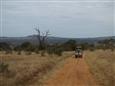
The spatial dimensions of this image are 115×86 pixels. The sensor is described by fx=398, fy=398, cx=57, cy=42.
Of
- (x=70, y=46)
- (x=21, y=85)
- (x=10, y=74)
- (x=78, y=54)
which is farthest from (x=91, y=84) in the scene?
(x=70, y=46)

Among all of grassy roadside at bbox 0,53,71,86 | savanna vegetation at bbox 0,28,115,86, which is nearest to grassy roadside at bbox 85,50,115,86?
savanna vegetation at bbox 0,28,115,86

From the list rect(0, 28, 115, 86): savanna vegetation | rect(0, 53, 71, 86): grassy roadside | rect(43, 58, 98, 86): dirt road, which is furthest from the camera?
rect(0, 28, 115, 86): savanna vegetation

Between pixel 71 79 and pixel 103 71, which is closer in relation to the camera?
pixel 71 79

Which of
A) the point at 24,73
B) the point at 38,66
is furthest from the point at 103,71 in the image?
the point at 24,73

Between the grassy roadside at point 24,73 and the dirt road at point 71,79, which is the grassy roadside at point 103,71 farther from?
the grassy roadside at point 24,73

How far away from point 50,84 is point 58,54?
48.8m

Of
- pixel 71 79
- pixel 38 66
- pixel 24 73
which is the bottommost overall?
pixel 38 66

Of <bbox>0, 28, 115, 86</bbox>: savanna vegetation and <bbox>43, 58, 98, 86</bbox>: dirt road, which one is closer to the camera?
<bbox>43, 58, 98, 86</bbox>: dirt road

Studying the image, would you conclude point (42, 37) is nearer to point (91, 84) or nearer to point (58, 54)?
point (58, 54)

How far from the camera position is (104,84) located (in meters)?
20.6

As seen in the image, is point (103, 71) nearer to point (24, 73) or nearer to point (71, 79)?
point (71, 79)

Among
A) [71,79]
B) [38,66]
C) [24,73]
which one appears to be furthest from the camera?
[38,66]

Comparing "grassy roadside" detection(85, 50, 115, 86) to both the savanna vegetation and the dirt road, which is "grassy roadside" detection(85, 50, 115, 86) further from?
the dirt road

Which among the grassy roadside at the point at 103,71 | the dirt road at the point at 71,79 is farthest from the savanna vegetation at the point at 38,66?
the dirt road at the point at 71,79
